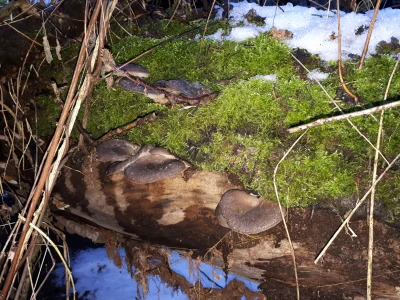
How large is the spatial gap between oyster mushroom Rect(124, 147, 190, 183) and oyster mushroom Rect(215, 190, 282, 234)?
0.35 meters

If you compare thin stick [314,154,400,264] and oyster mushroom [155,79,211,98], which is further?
oyster mushroom [155,79,211,98]

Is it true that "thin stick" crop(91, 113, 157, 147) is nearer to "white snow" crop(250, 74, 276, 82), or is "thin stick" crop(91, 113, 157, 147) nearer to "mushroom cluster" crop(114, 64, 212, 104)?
"mushroom cluster" crop(114, 64, 212, 104)

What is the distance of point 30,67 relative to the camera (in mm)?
3291

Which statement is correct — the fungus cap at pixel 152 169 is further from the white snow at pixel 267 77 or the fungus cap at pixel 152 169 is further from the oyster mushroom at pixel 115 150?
the white snow at pixel 267 77

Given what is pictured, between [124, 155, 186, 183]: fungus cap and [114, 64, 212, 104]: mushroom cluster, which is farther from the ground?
[114, 64, 212, 104]: mushroom cluster

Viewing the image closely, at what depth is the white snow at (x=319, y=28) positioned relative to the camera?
2.74m

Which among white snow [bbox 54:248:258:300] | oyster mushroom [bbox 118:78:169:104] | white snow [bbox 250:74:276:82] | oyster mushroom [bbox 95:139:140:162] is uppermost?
oyster mushroom [bbox 118:78:169:104]

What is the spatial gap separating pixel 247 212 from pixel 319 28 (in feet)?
5.13

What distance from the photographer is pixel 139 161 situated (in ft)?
8.57

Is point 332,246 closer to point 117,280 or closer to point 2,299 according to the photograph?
point 2,299

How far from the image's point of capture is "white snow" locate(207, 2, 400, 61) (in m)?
2.74

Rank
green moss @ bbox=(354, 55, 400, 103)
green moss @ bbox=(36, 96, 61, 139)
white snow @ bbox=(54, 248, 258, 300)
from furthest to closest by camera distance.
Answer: white snow @ bbox=(54, 248, 258, 300) < green moss @ bbox=(36, 96, 61, 139) < green moss @ bbox=(354, 55, 400, 103)

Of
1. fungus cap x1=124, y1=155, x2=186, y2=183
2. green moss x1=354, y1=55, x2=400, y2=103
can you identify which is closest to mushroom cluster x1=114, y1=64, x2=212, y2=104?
fungus cap x1=124, y1=155, x2=186, y2=183

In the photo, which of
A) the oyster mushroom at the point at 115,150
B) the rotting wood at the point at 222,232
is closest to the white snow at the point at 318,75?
the rotting wood at the point at 222,232
